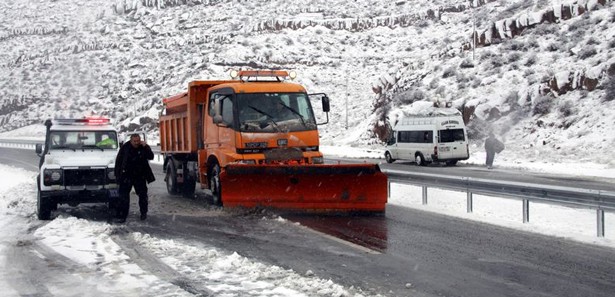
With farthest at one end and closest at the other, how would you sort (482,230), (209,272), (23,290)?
(482,230) → (209,272) → (23,290)

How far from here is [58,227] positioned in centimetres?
1170

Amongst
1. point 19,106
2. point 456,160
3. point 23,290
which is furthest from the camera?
point 19,106

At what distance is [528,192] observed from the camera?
12562 millimetres

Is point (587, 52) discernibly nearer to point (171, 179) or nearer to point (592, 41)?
point (592, 41)

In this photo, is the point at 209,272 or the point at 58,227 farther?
the point at 58,227

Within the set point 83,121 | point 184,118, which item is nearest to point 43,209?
point 83,121

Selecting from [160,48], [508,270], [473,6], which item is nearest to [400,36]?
[473,6]

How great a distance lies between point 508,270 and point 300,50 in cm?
6246

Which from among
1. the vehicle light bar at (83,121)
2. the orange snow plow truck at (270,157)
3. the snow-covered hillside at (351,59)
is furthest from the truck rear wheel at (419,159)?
the vehicle light bar at (83,121)

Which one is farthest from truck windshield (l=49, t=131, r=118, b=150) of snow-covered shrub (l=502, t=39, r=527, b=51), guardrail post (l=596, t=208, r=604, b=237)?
snow-covered shrub (l=502, t=39, r=527, b=51)

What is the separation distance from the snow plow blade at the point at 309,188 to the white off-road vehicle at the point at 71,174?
251 cm

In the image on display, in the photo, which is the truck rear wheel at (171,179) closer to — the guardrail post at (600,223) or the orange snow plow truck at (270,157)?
the orange snow plow truck at (270,157)

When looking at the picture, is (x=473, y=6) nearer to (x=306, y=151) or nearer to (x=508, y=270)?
(x=306, y=151)

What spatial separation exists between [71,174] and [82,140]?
1565 millimetres
